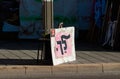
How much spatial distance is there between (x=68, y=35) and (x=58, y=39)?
36 cm

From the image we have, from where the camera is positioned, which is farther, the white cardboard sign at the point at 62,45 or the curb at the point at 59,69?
the white cardboard sign at the point at 62,45

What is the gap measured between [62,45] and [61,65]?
1.85 feet

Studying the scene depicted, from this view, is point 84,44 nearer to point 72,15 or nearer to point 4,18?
point 72,15

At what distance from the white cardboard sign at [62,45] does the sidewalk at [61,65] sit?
18 centimetres

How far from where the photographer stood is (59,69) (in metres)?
11.2

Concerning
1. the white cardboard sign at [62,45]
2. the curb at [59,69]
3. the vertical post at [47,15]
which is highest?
the vertical post at [47,15]

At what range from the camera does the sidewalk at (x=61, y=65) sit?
36.3 feet

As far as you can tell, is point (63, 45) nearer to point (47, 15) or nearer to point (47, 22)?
point (47, 22)

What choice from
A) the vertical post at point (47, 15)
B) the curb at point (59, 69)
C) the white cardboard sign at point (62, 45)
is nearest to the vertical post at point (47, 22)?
the vertical post at point (47, 15)

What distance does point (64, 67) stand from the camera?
11188 millimetres

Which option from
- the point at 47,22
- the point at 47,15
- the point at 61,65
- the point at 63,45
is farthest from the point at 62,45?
the point at 47,15

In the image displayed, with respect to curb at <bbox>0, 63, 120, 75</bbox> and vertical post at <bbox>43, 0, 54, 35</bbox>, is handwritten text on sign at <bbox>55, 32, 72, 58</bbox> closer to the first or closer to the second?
vertical post at <bbox>43, 0, 54, 35</bbox>

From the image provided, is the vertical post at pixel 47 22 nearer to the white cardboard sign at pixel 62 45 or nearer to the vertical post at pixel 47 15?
the vertical post at pixel 47 15

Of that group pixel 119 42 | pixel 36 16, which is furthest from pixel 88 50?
pixel 36 16
